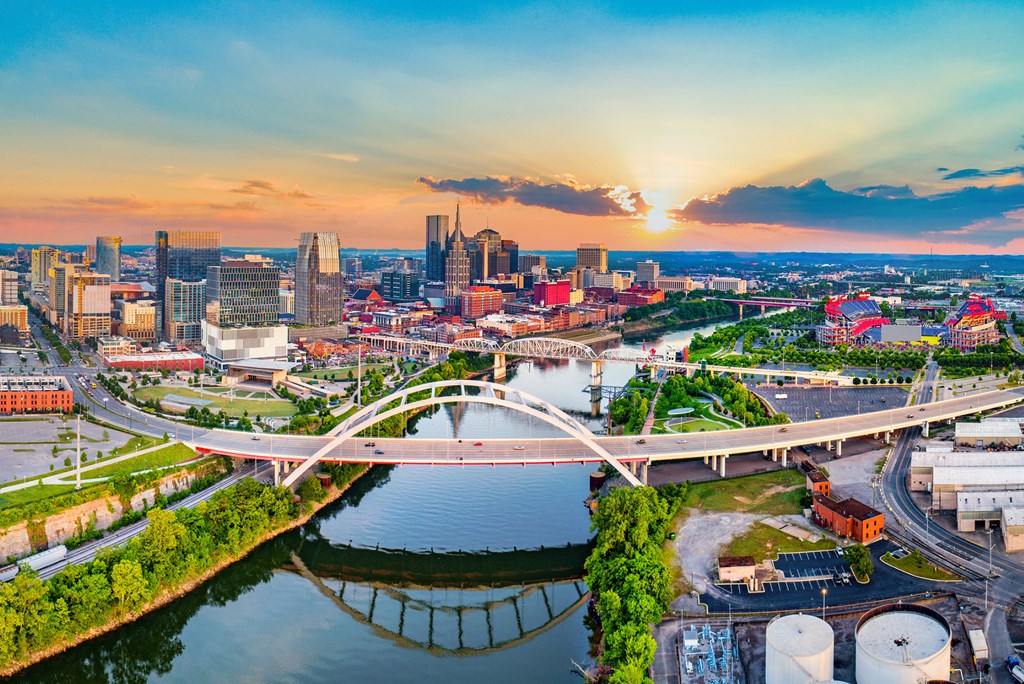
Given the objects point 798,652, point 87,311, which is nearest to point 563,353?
point 87,311

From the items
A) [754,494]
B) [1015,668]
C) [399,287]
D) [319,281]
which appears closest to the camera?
[1015,668]

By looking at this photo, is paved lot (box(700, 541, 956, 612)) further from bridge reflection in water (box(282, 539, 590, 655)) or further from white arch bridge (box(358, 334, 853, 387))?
white arch bridge (box(358, 334, 853, 387))

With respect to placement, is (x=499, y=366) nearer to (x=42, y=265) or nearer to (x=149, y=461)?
Result: (x=149, y=461)

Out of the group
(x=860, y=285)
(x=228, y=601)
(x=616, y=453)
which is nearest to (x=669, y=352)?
(x=616, y=453)

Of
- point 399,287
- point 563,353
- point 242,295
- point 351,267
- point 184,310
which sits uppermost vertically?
point 351,267

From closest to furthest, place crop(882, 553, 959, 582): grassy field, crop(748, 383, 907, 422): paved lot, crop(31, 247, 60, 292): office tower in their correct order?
crop(882, 553, 959, 582): grassy field → crop(748, 383, 907, 422): paved lot → crop(31, 247, 60, 292): office tower

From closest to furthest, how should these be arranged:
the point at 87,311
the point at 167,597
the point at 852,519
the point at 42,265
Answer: the point at 167,597
the point at 852,519
the point at 87,311
the point at 42,265

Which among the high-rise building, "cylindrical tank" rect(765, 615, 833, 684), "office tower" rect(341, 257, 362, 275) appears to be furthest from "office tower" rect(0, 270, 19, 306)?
"office tower" rect(341, 257, 362, 275)
